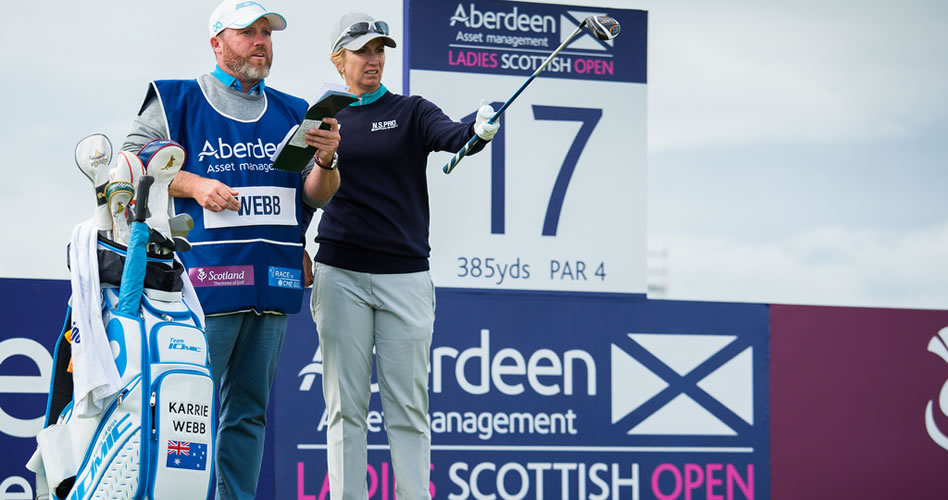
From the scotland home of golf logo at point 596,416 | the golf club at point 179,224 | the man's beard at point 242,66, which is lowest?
the scotland home of golf logo at point 596,416

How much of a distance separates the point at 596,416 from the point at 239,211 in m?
2.34

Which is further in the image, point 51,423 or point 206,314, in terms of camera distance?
point 206,314

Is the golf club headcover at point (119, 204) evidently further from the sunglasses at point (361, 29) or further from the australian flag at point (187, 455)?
the sunglasses at point (361, 29)

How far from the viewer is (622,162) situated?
5.11 metres

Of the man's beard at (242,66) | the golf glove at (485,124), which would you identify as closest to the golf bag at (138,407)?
the man's beard at (242,66)

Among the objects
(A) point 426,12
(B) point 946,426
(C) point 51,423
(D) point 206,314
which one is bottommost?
(B) point 946,426

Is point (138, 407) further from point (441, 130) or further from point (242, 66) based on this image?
point (441, 130)

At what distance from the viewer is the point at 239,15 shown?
3.04 meters

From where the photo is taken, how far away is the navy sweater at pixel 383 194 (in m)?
3.21

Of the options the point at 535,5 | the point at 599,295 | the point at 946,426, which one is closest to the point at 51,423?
the point at 599,295

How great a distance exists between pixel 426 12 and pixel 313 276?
6.54 feet

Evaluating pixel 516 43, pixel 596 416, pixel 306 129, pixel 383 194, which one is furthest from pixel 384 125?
pixel 596 416

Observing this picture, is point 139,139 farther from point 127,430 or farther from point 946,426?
point 946,426

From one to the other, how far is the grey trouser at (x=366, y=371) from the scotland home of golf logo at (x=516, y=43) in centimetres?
194
